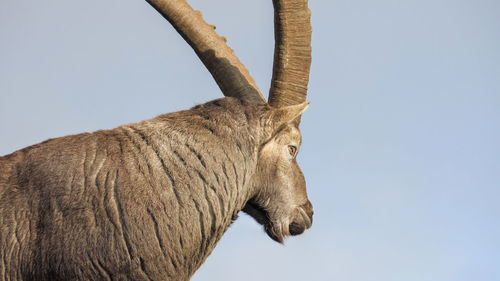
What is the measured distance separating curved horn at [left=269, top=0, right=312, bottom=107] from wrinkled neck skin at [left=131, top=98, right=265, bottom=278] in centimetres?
75

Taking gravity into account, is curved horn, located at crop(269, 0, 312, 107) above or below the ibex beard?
above

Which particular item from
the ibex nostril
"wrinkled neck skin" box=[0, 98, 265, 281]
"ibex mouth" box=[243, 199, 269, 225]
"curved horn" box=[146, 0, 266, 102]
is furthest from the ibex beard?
"curved horn" box=[146, 0, 266, 102]

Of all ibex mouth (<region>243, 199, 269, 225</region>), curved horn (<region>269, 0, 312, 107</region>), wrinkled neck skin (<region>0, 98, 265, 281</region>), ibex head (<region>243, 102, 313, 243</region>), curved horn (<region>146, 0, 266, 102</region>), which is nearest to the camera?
wrinkled neck skin (<region>0, 98, 265, 281</region>)

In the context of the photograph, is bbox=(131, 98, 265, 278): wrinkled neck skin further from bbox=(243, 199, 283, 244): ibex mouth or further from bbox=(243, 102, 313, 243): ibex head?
bbox=(243, 199, 283, 244): ibex mouth

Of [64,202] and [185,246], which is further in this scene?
[185,246]

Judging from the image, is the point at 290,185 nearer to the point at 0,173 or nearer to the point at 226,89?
the point at 226,89

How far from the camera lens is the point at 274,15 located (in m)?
8.05

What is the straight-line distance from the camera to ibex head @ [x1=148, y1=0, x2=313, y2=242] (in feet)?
24.6

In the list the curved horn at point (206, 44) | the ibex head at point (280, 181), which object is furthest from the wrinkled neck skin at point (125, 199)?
the curved horn at point (206, 44)

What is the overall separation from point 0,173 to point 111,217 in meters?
1.00

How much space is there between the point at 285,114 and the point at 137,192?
6.39 feet

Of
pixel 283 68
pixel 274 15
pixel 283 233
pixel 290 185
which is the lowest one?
pixel 283 233

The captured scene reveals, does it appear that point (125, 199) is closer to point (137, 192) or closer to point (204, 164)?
point (137, 192)

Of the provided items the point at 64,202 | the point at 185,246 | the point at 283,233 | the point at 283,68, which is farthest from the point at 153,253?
the point at 283,68
